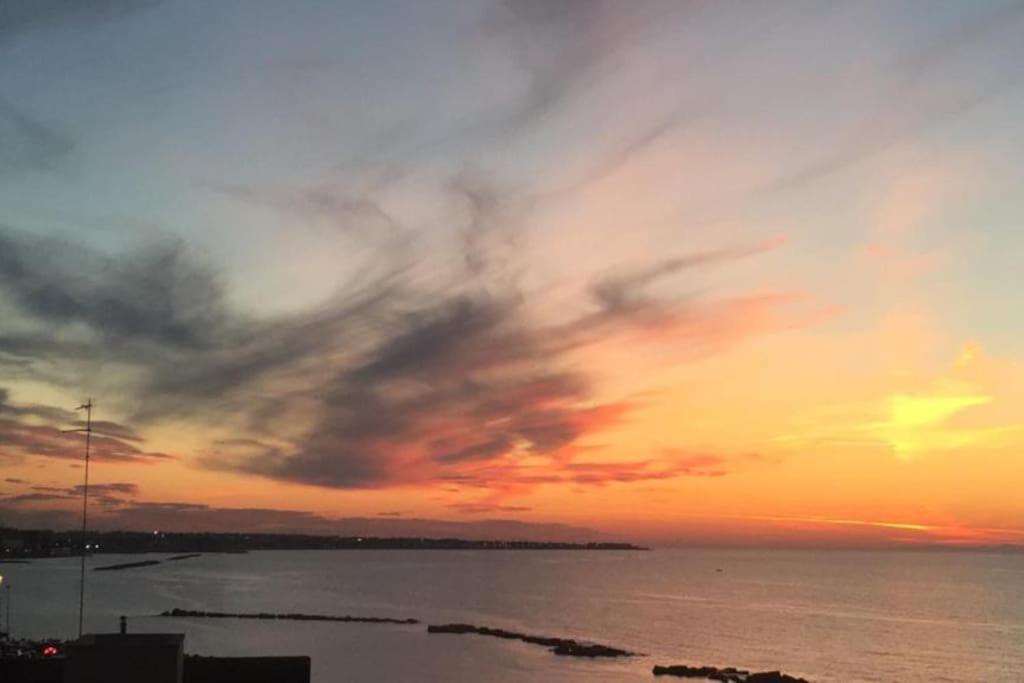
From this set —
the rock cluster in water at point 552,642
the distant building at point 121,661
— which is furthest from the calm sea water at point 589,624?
the distant building at point 121,661

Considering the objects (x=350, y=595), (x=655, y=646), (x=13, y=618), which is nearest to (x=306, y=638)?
(x=655, y=646)

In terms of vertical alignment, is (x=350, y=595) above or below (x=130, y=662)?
below

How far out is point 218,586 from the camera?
6467 inches

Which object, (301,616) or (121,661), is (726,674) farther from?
(301,616)

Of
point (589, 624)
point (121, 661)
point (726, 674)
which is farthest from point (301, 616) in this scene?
point (121, 661)

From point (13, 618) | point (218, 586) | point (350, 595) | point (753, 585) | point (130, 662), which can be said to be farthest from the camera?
Result: point (753, 585)

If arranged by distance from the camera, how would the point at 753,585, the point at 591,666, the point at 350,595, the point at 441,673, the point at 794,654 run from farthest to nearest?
the point at 753,585 → the point at 350,595 → the point at 794,654 → the point at 591,666 → the point at 441,673

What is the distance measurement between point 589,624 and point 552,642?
2057 cm

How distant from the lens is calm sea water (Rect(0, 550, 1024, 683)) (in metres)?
73.1

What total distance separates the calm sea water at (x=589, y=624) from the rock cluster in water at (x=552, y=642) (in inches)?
66.2

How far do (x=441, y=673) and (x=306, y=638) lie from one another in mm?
22693

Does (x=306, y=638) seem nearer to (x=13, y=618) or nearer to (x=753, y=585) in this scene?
(x=13, y=618)

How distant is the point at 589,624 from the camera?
10494 cm

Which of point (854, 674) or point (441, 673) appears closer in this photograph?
point (441, 673)
